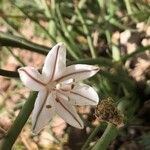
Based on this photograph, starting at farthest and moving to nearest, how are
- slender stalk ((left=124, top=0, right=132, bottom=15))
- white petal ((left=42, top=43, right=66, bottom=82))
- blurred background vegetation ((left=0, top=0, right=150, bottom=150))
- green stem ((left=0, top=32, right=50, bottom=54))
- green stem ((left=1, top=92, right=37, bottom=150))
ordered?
slender stalk ((left=124, top=0, right=132, bottom=15)) < blurred background vegetation ((left=0, top=0, right=150, bottom=150)) < green stem ((left=0, top=32, right=50, bottom=54)) < white petal ((left=42, top=43, right=66, bottom=82)) < green stem ((left=1, top=92, right=37, bottom=150))

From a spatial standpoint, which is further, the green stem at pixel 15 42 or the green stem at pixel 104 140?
the green stem at pixel 15 42

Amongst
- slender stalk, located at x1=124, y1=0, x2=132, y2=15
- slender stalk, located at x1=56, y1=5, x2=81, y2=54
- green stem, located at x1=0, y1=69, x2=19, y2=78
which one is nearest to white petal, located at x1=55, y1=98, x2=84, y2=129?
green stem, located at x1=0, y1=69, x2=19, y2=78

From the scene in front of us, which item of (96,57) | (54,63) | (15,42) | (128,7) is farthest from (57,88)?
(128,7)

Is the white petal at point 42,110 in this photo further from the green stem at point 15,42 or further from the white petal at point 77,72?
the green stem at point 15,42

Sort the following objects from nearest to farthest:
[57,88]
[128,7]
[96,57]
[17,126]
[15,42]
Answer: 1. [17,126]
2. [57,88]
3. [15,42]
4. [96,57]
5. [128,7]

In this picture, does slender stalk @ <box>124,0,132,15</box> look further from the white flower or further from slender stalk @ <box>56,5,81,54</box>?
the white flower

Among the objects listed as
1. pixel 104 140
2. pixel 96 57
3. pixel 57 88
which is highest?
pixel 57 88

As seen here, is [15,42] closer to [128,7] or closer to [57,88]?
[57,88]

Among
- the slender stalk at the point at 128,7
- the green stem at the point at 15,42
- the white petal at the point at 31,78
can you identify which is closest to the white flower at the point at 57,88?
the white petal at the point at 31,78
